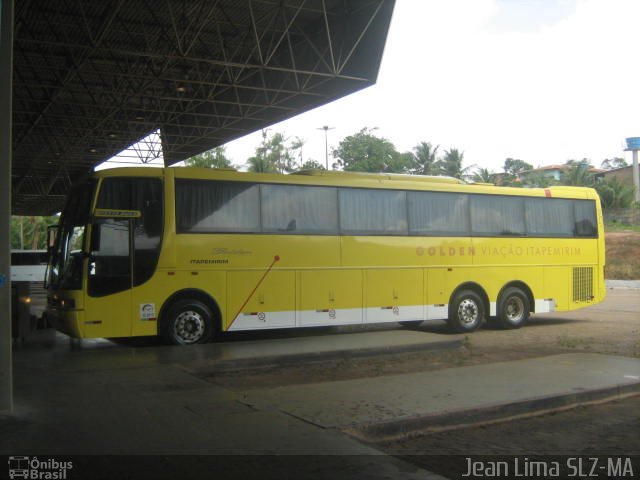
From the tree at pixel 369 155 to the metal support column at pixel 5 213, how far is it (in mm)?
50680

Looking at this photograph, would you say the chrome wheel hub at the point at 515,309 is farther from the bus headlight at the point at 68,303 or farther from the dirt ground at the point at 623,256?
the dirt ground at the point at 623,256

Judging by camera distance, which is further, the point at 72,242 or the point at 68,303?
the point at 72,242

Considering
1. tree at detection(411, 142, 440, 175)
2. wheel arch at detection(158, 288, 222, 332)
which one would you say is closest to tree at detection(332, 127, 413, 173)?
tree at detection(411, 142, 440, 175)

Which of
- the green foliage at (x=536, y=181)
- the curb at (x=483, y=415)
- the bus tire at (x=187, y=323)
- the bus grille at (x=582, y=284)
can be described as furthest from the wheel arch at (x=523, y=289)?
the green foliage at (x=536, y=181)

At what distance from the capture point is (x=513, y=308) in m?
15.2

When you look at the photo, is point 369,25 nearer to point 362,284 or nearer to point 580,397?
point 362,284

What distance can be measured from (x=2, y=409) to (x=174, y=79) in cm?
1427

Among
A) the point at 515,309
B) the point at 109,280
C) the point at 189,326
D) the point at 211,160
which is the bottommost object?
the point at 515,309

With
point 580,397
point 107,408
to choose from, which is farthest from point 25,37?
point 580,397

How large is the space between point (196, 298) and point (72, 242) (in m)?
2.36

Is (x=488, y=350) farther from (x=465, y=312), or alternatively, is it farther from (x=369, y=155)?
(x=369, y=155)

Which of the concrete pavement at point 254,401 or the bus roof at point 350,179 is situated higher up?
the bus roof at point 350,179

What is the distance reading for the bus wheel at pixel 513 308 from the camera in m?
14.8

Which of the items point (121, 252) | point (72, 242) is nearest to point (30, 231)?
point (72, 242)
